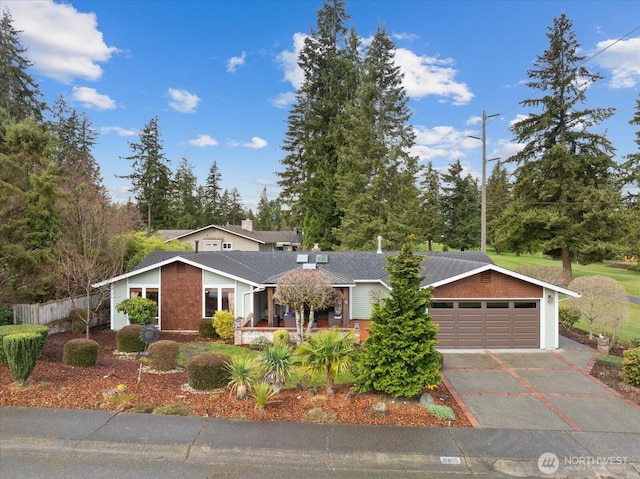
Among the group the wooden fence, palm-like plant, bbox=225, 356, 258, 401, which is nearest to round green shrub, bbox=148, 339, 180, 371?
palm-like plant, bbox=225, 356, 258, 401

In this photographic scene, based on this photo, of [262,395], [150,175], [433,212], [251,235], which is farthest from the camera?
[150,175]

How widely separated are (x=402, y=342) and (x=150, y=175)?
163 feet

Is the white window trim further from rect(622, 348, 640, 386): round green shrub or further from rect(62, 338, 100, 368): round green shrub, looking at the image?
rect(622, 348, 640, 386): round green shrub

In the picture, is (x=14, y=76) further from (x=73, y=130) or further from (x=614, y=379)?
(x=614, y=379)

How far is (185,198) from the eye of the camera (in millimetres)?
61812

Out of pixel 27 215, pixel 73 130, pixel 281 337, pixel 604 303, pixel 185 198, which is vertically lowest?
pixel 281 337

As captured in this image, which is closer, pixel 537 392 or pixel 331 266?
pixel 537 392

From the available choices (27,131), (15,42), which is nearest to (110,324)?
(27,131)

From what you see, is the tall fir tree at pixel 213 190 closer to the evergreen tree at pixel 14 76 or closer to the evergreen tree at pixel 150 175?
the evergreen tree at pixel 150 175

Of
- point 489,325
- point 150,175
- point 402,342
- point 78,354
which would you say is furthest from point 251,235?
point 402,342

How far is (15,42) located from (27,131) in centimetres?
2168

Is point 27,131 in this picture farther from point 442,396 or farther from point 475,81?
point 475,81

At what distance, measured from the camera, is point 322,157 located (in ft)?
123

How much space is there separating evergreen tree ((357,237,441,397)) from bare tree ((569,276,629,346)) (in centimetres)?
1023
